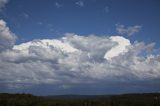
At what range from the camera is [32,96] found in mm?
181750

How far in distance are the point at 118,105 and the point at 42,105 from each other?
39.5 meters

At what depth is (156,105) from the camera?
140750 mm

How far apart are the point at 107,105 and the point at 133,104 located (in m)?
14.5

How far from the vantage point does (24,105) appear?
138750mm

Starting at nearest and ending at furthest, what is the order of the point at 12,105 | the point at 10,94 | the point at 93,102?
the point at 12,105 < the point at 93,102 < the point at 10,94

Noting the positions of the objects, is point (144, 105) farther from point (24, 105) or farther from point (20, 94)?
point (20, 94)

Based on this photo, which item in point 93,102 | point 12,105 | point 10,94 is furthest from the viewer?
point 10,94

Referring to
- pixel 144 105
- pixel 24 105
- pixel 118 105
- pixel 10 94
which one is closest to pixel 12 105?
pixel 24 105

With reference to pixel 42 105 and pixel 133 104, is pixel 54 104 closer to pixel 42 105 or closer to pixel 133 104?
→ pixel 42 105

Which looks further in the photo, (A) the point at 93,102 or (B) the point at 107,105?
(A) the point at 93,102

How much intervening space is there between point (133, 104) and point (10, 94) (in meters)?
82.2

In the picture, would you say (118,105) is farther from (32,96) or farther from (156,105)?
(32,96)

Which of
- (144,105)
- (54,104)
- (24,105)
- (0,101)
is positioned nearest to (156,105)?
(144,105)

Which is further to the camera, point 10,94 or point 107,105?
point 10,94
